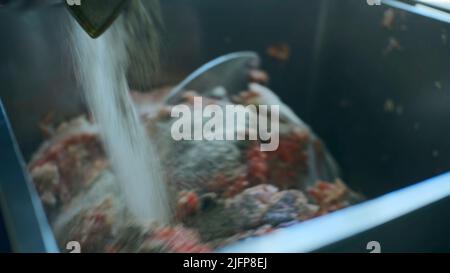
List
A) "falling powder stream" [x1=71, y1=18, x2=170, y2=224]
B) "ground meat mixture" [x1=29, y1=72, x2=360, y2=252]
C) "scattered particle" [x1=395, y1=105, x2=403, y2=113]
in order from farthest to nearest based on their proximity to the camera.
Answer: "scattered particle" [x1=395, y1=105, x2=403, y2=113] < "falling powder stream" [x1=71, y1=18, x2=170, y2=224] < "ground meat mixture" [x1=29, y1=72, x2=360, y2=252]

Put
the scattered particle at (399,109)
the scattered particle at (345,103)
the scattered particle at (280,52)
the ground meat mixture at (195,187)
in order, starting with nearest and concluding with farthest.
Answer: the ground meat mixture at (195,187) < the scattered particle at (399,109) < the scattered particle at (345,103) < the scattered particle at (280,52)

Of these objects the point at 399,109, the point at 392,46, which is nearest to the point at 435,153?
the point at 399,109

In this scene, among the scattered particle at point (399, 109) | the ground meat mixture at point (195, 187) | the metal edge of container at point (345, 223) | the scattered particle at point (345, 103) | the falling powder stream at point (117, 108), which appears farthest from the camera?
the scattered particle at point (345, 103)

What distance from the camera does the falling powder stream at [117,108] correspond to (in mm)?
814

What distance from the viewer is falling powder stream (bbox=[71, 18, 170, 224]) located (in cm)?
81

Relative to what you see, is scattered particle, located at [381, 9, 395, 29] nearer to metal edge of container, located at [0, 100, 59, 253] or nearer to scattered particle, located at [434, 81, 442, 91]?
scattered particle, located at [434, 81, 442, 91]

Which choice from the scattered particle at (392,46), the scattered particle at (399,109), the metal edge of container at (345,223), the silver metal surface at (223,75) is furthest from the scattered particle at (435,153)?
the silver metal surface at (223,75)

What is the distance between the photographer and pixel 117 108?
0.85 metres

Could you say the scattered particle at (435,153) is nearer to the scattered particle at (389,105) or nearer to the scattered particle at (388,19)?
the scattered particle at (389,105)

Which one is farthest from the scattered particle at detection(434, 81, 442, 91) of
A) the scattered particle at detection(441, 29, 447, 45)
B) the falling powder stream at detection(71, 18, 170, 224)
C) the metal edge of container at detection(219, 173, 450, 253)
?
the falling powder stream at detection(71, 18, 170, 224)

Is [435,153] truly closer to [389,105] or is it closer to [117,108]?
[389,105]

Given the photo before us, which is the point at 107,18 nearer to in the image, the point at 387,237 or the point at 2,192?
the point at 2,192

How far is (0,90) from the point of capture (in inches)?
37.1

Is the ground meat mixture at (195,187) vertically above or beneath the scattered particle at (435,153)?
above
